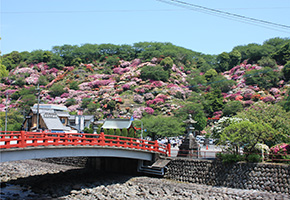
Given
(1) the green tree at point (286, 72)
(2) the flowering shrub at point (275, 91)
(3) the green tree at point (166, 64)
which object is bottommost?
A: (2) the flowering shrub at point (275, 91)

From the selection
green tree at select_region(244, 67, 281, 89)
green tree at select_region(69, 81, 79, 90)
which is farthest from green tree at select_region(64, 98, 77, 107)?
green tree at select_region(244, 67, 281, 89)

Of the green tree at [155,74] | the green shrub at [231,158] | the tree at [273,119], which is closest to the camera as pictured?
the green shrub at [231,158]

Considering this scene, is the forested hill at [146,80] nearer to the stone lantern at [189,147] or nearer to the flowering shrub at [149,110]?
the flowering shrub at [149,110]

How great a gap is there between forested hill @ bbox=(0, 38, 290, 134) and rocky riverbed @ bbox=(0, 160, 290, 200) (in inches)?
892

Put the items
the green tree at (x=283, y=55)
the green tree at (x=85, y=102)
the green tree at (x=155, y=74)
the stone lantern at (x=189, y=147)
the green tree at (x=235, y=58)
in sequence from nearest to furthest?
the stone lantern at (x=189, y=147) → the green tree at (x=85, y=102) → the green tree at (x=283, y=55) → the green tree at (x=155, y=74) → the green tree at (x=235, y=58)

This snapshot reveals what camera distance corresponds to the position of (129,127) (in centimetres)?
4231

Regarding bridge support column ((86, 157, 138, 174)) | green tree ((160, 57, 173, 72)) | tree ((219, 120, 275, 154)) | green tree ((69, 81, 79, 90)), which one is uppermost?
green tree ((160, 57, 173, 72))

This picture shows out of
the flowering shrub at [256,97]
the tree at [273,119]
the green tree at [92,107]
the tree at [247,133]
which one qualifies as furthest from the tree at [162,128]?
the flowering shrub at [256,97]

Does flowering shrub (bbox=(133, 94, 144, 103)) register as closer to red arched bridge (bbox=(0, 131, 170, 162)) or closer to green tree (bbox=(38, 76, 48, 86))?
green tree (bbox=(38, 76, 48, 86))

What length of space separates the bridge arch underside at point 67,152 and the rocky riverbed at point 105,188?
2018mm

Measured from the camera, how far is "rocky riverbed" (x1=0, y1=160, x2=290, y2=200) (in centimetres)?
1947

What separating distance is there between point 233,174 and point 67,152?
11.4 metres

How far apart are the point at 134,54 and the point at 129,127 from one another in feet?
209

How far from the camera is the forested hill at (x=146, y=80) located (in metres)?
63.3
